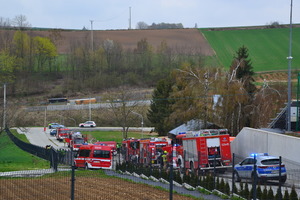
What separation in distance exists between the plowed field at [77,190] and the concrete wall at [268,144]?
7.03 meters

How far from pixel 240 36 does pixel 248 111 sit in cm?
8225

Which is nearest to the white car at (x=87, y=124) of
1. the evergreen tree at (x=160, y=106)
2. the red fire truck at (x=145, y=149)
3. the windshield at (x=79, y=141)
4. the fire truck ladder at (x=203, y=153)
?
the evergreen tree at (x=160, y=106)

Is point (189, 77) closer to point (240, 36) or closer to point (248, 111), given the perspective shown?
point (248, 111)

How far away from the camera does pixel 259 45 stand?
434 feet

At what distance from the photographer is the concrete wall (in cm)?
2870

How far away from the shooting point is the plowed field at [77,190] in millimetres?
14852

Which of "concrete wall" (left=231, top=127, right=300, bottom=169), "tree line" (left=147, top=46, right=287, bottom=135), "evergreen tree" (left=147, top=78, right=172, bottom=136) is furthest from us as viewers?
"evergreen tree" (left=147, top=78, right=172, bottom=136)

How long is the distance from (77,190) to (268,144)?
18.2 metres

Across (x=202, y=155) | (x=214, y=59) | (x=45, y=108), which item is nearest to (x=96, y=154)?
(x=202, y=155)

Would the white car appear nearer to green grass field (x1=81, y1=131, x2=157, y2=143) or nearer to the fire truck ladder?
green grass field (x1=81, y1=131, x2=157, y2=143)

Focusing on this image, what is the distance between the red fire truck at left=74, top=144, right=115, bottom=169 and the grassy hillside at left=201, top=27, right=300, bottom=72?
7663cm

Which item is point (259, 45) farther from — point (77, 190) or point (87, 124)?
point (77, 190)

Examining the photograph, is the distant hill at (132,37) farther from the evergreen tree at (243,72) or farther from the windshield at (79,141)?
the windshield at (79,141)

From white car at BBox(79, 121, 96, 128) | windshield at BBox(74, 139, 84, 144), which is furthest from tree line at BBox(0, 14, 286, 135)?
white car at BBox(79, 121, 96, 128)
